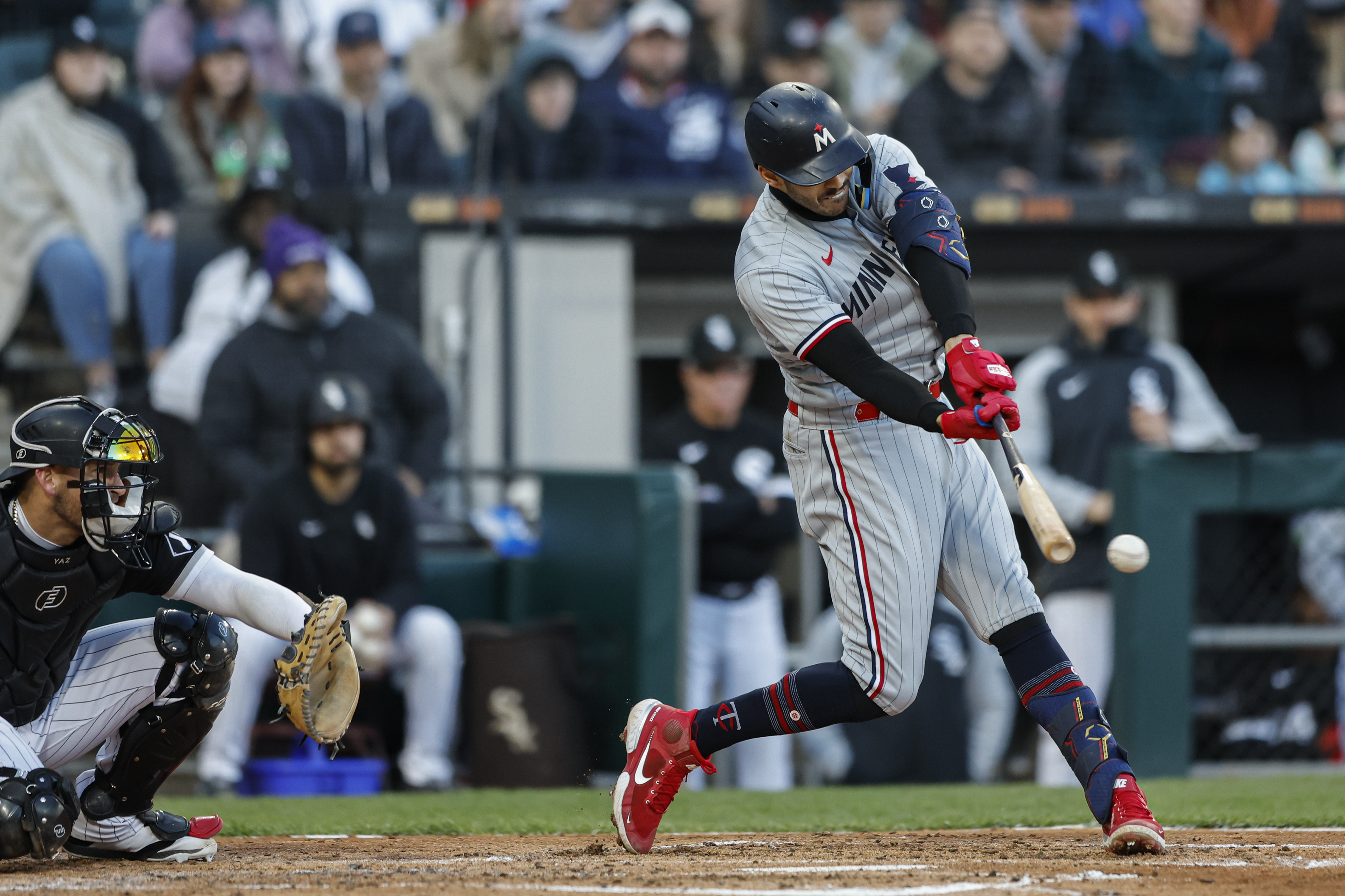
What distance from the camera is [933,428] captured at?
10.4 ft

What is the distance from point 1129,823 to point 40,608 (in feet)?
7.21

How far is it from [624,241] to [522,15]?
1.48 m

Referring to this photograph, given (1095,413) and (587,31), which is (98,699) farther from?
(587,31)

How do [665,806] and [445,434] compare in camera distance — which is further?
[445,434]

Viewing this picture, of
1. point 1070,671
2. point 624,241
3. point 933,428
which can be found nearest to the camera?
point 933,428

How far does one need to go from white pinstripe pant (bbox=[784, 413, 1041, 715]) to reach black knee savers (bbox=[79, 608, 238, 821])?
129cm

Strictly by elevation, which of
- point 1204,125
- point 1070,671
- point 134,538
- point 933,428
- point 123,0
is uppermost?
point 123,0

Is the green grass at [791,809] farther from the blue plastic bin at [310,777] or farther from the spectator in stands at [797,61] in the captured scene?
the spectator in stands at [797,61]

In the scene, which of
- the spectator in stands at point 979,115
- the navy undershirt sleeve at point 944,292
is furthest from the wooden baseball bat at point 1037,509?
the spectator in stands at point 979,115

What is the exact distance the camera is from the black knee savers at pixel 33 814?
3061mm

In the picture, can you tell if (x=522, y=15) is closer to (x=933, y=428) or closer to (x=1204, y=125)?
(x=1204, y=125)

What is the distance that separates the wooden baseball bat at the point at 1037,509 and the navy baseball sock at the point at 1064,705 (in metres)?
0.40

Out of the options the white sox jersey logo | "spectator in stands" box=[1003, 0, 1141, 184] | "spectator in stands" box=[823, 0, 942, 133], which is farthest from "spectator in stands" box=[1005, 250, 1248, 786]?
the white sox jersey logo

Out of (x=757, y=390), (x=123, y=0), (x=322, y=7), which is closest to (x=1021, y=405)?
(x=757, y=390)
